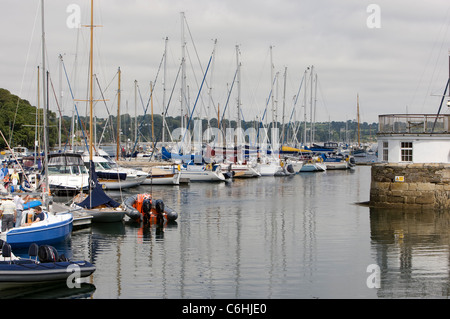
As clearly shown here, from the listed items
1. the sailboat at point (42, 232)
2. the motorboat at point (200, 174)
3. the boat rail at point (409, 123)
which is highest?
the boat rail at point (409, 123)

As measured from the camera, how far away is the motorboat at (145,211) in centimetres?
3475

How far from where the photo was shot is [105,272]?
75.3 feet

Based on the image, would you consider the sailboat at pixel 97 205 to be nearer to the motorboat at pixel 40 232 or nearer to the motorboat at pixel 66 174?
the motorboat at pixel 40 232

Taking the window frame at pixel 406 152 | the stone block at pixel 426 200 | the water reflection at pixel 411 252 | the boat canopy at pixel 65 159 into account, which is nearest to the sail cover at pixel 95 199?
the water reflection at pixel 411 252

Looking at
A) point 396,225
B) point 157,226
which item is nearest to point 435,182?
point 396,225

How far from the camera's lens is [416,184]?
36.8m

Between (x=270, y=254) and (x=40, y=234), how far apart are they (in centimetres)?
988

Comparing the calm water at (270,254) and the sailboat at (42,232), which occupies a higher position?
the sailboat at (42,232)

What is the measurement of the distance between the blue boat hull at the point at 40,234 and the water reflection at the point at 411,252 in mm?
13690

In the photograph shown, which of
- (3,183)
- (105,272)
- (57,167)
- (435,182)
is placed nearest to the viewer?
(105,272)
